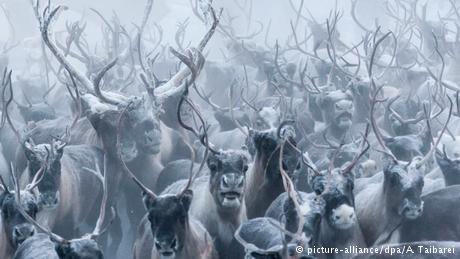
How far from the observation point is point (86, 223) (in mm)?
7445

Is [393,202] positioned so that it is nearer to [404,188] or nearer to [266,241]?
[404,188]

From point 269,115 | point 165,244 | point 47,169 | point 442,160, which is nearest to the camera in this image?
point 165,244

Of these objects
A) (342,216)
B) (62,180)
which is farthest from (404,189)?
(62,180)

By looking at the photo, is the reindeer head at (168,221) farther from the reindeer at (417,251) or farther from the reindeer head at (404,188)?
the reindeer head at (404,188)

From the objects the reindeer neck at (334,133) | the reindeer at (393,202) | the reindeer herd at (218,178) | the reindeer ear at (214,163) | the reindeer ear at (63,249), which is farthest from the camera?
the reindeer neck at (334,133)

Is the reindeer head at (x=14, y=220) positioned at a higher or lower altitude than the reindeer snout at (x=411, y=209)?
higher

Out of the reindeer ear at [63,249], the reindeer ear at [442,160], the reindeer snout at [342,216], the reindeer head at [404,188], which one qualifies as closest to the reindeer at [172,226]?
the reindeer ear at [63,249]

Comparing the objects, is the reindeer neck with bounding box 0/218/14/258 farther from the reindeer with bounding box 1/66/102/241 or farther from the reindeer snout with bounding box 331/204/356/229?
the reindeer snout with bounding box 331/204/356/229

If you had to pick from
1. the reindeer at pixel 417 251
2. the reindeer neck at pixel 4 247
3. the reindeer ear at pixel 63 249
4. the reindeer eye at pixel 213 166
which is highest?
the reindeer eye at pixel 213 166

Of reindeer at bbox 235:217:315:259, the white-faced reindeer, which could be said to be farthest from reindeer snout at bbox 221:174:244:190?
the white-faced reindeer

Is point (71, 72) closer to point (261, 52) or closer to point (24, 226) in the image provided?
point (24, 226)

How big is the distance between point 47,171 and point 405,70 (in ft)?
26.6

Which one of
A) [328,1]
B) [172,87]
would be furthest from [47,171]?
[328,1]

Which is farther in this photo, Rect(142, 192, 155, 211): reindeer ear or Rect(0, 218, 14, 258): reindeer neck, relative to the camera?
Rect(0, 218, 14, 258): reindeer neck
